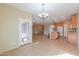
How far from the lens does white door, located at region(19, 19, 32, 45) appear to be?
5.16m

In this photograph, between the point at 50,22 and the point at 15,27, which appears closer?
the point at 50,22

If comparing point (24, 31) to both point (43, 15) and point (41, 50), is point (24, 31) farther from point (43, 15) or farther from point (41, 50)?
point (43, 15)

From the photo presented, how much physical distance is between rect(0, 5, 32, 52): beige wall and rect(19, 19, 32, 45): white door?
6.5 inches

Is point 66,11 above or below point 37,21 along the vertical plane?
above

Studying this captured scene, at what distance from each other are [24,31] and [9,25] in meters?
0.78

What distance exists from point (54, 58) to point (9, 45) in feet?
9.49

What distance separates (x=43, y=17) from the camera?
4.62 m

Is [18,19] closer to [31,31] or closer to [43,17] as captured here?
[31,31]

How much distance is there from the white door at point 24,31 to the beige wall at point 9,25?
0.16 meters

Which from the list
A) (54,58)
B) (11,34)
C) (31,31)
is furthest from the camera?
(31,31)

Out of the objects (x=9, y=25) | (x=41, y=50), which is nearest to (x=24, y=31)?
(x=9, y=25)

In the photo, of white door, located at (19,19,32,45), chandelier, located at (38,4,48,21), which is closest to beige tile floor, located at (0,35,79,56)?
white door, located at (19,19,32,45)

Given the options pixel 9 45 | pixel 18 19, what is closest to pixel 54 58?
pixel 9 45

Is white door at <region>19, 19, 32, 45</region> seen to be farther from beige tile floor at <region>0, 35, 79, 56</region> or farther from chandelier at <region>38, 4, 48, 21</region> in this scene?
chandelier at <region>38, 4, 48, 21</region>
